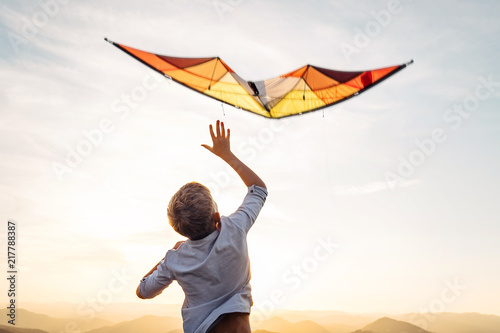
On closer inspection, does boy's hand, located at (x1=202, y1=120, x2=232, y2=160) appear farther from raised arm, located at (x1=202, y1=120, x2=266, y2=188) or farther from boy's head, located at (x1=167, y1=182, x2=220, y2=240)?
boy's head, located at (x1=167, y1=182, x2=220, y2=240)

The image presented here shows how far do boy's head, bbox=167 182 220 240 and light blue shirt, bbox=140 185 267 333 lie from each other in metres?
0.05

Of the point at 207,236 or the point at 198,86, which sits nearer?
the point at 207,236

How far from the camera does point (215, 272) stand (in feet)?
6.64

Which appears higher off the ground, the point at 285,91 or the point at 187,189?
the point at 285,91

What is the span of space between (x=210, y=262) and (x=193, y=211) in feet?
0.85

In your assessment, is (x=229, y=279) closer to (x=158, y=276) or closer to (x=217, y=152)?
(x=158, y=276)

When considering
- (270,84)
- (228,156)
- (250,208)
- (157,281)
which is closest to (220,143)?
(228,156)

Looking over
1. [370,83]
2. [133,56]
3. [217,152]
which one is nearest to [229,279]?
[217,152]

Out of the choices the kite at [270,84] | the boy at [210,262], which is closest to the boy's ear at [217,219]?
the boy at [210,262]

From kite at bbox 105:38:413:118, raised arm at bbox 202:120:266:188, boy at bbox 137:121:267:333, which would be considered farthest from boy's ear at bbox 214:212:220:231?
kite at bbox 105:38:413:118

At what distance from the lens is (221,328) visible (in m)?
2.01

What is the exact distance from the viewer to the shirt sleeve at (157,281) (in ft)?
7.16

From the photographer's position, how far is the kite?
7422 mm

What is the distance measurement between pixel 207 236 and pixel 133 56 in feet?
17.9
